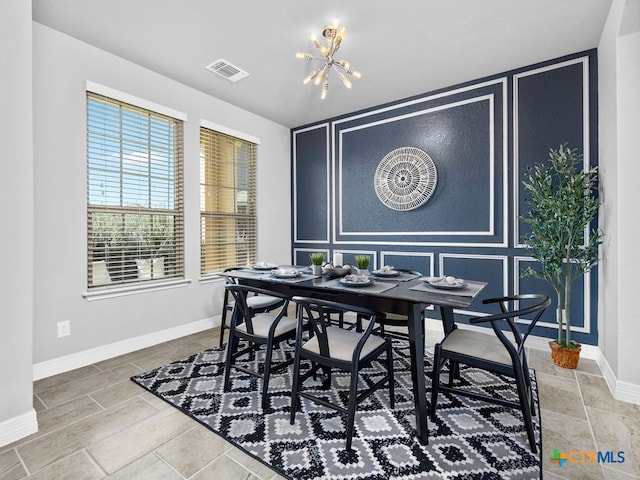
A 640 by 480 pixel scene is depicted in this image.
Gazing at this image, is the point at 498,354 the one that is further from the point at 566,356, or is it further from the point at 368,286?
the point at 566,356

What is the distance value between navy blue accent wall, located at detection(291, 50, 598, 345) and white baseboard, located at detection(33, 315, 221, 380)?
7.08ft

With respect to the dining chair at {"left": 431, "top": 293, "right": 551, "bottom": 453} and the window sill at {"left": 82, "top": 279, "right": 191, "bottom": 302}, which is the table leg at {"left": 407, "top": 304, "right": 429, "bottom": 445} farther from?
the window sill at {"left": 82, "top": 279, "right": 191, "bottom": 302}

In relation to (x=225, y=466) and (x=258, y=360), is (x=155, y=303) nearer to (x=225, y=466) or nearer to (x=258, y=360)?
A: (x=258, y=360)

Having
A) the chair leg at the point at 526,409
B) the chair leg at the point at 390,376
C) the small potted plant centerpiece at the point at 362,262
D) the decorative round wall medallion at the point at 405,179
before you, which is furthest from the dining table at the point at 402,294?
the decorative round wall medallion at the point at 405,179

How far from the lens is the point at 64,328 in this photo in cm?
268

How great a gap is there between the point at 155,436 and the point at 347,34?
10.7 feet

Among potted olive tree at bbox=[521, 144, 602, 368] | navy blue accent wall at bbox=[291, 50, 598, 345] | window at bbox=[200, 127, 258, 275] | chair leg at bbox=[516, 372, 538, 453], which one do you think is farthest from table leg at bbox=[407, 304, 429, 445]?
window at bbox=[200, 127, 258, 275]

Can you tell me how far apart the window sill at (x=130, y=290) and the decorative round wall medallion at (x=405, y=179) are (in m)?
2.69

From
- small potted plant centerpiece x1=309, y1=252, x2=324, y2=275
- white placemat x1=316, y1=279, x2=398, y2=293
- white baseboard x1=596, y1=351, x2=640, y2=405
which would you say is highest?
small potted plant centerpiece x1=309, y1=252, x2=324, y2=275

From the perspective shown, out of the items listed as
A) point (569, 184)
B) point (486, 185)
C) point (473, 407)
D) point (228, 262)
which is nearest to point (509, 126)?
point (486, 185)

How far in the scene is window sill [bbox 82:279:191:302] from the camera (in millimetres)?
2844

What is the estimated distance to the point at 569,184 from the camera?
266cm

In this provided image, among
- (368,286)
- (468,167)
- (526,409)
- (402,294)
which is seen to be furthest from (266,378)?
(468,167)

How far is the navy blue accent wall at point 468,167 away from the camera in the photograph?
3.01 m
